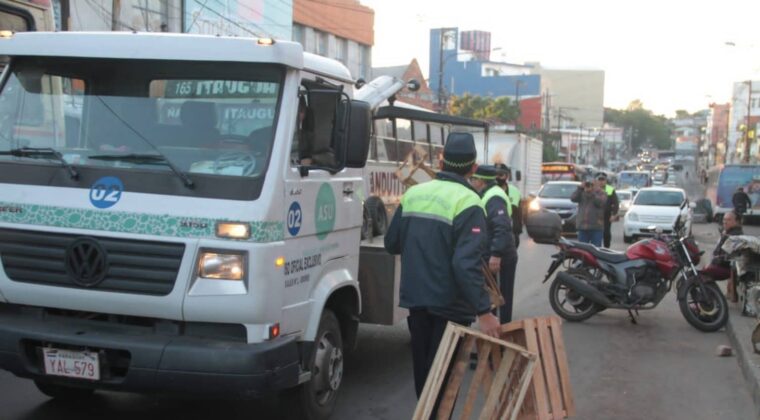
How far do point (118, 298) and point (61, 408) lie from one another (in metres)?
1.79

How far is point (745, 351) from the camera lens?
7.80 metres

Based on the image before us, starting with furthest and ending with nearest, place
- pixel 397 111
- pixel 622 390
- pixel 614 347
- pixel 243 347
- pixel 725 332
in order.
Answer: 1. pixel 397 111
2. pixel 725 332
3. pixel 614 347
4. pixel 622 390
5. pixel 243 347

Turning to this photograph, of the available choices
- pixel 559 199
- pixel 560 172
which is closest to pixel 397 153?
pixel 559 199

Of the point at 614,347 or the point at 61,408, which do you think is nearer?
the point at 61,408

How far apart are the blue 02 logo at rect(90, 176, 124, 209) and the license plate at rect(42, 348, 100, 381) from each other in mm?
862

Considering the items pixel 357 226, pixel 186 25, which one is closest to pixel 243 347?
pixel 357 226

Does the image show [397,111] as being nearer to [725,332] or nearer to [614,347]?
[614,347]

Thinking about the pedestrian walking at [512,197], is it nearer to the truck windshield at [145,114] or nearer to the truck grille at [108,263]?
the truck windshield at [145,114]

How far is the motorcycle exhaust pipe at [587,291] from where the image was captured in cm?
968

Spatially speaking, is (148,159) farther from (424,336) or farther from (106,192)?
(424,336)

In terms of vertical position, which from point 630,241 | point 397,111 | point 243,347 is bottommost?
point 630,241

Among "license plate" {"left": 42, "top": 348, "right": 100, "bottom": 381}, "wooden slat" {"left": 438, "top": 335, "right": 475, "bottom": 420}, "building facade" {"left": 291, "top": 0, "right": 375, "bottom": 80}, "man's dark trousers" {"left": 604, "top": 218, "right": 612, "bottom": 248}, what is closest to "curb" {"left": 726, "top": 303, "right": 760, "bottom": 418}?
"wooden slat" {"left": 438, "top": 335, "right": 475, "bottom": 420}

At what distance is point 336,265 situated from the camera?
18.5ft

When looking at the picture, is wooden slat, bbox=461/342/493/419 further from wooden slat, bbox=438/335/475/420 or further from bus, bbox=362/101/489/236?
bus, bbox=362/101/489/236
